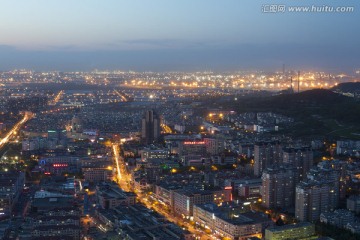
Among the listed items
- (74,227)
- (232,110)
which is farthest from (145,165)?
(232,110)

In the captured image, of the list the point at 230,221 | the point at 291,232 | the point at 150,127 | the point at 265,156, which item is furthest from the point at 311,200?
the point at 150,127

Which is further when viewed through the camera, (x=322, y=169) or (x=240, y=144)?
(x=240, y=144)

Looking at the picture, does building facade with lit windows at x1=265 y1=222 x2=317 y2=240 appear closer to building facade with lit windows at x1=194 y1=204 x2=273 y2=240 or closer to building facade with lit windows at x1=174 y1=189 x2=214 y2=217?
building facade with lit windows at x1=194 y1=204 x2=273 y2=240

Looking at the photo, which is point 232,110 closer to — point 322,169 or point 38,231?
point 322,169

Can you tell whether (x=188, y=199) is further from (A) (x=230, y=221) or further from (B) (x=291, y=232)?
(B) (x=291, y=232)

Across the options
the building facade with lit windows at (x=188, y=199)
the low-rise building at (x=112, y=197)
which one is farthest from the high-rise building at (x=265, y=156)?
the low-rise building at (x=112, y=197)

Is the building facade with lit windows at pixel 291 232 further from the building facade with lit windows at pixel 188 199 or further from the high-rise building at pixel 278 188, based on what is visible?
the building facade with lit windows at pixel 188 199
